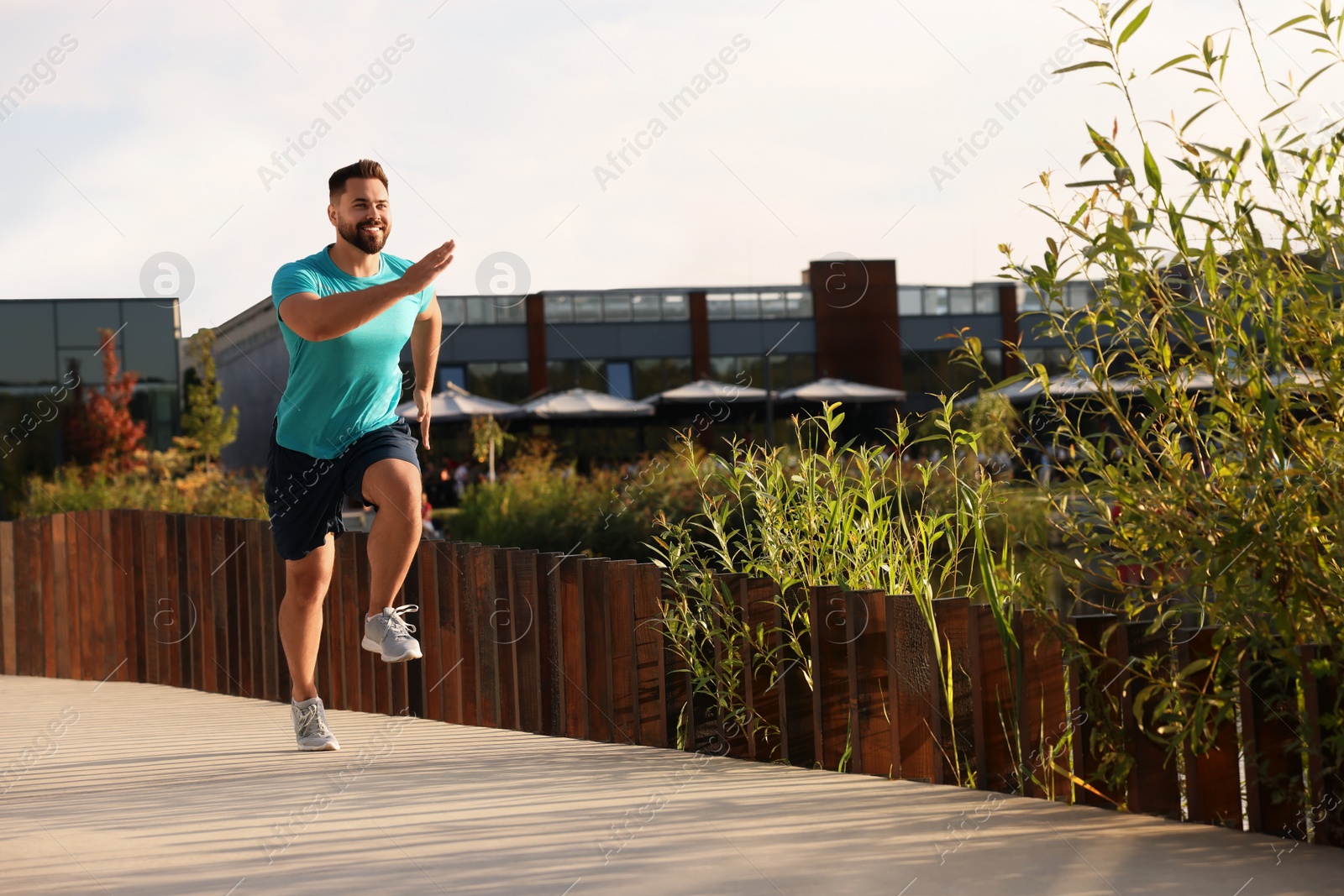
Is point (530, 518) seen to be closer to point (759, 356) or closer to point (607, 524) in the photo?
point (607, 524)

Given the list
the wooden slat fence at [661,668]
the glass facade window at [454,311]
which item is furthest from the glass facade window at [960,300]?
the wooden slat fence at [661,668]

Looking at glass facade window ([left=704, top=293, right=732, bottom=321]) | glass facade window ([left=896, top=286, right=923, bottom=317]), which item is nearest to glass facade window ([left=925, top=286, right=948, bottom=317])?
glass facade window ([left=896, top=286, right=923, bottom=317])

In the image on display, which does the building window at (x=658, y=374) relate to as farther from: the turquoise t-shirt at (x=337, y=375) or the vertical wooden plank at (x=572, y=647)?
the turquoise t-shirt at (x=337, y=375)

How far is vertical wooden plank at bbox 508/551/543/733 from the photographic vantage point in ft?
13.9

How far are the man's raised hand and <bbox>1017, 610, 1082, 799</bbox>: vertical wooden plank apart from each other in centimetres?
173

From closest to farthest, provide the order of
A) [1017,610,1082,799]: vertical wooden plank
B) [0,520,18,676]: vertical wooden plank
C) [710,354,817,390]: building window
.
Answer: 1. [1017,610,1082,799]: vertical wooden plank
2. [0,520,18,676]: vertical wooden plank
3. [710,354,817,390]: building window

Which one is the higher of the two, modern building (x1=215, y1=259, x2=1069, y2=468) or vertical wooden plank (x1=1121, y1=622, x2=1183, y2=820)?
modern building (x1=215, y1=259, x2=1069, y2=468)

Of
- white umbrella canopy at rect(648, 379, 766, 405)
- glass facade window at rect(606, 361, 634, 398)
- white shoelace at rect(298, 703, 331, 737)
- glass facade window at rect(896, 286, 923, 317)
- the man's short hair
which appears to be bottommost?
white shoelace at rect(298, 703, 331, 737)

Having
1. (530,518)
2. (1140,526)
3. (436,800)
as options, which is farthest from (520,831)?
(530,518)

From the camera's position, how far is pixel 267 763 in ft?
11.7

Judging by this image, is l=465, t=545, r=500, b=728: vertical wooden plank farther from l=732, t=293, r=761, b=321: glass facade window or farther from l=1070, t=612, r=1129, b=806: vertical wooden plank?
l=732, t=293, r=761, b=321: glass facade window

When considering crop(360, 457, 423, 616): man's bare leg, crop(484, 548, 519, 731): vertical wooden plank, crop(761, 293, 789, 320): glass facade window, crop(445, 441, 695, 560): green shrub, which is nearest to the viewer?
crop(360, 457, 423, 616): man's bare leg

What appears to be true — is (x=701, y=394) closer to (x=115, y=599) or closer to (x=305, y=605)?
(x=115, y=599)

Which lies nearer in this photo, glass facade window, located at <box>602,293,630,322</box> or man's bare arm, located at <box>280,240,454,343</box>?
man's bare arm, located at <box>280,240,454,343</box>
